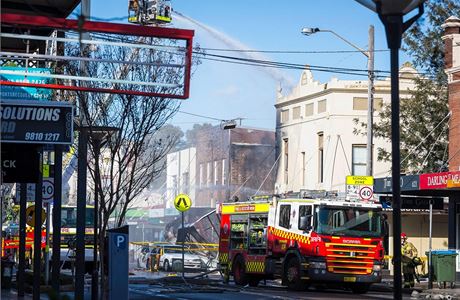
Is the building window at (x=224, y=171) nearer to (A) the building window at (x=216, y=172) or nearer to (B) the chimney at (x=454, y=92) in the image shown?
(A) the building window at (x=216, y=172)

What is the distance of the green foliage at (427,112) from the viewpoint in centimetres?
4569

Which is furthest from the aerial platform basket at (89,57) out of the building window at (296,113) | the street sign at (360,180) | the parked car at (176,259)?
the building window at (296,113)

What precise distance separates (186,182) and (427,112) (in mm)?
31415

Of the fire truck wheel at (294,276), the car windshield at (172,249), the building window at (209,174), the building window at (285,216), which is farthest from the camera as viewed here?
the building window at (209,174)

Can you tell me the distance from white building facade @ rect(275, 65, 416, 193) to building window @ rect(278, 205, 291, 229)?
18.7 metres

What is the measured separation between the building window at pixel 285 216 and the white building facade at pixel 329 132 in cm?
1867

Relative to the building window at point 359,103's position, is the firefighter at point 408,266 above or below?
below

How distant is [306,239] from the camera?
28719 mm

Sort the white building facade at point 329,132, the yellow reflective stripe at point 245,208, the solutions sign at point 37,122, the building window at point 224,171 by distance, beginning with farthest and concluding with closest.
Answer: the building window at point 224,171
the white building facade at point 329,132
the yellow reflective stripe at point 245,208
the solutions sign at point 37,122

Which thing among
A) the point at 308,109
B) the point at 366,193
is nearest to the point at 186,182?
the point at 308,109

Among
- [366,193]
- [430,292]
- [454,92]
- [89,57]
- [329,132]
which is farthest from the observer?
[329,132]

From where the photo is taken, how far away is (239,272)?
32781 millimetres

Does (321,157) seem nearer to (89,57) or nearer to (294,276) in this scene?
(294,276)

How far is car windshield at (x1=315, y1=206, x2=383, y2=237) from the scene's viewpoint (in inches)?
1126
